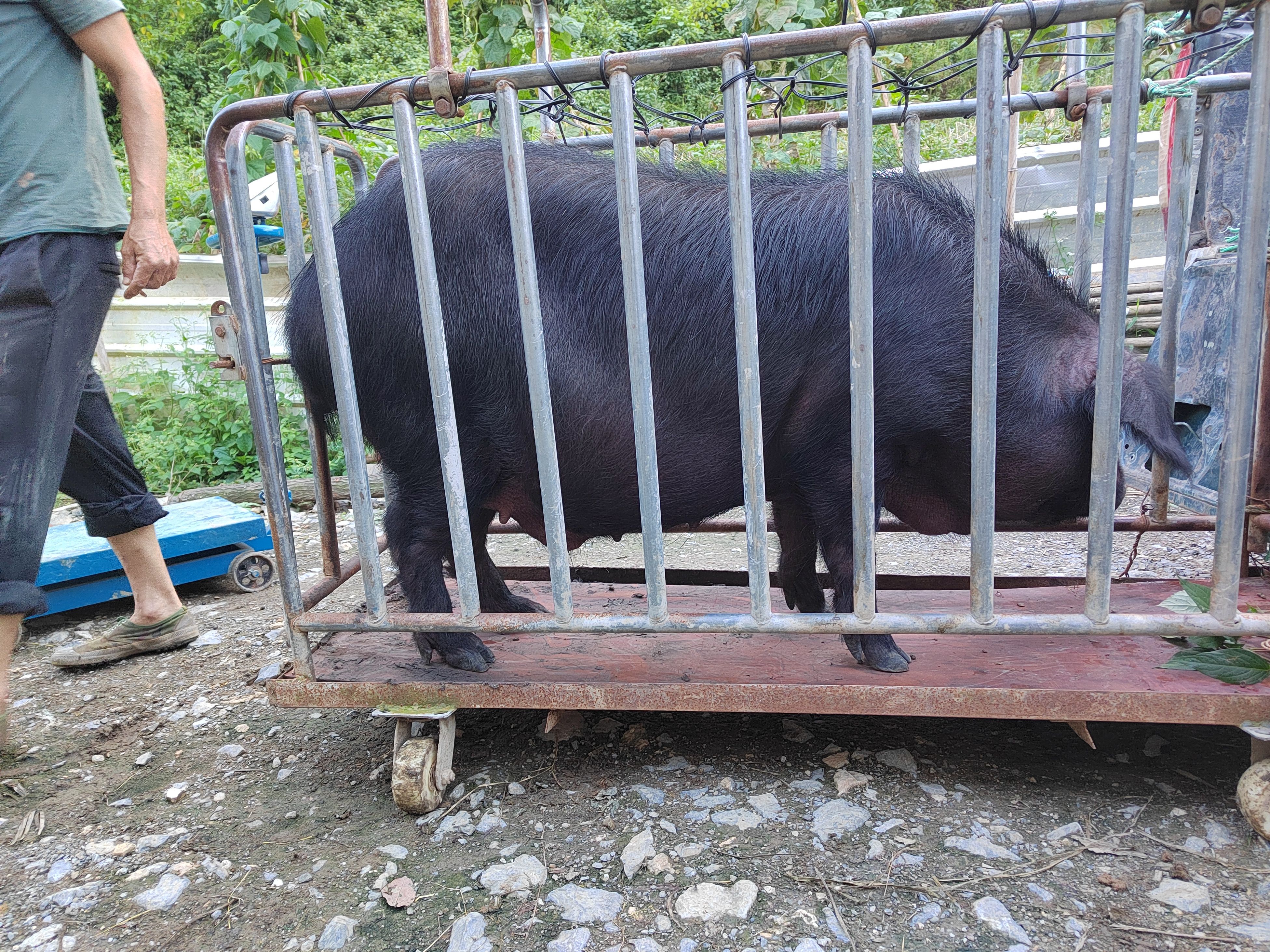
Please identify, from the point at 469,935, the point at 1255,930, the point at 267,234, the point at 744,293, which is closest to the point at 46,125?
the point at 744,293

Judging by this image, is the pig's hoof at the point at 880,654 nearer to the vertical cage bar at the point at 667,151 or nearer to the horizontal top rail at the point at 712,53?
the horizontal top rail at the point at 712,53

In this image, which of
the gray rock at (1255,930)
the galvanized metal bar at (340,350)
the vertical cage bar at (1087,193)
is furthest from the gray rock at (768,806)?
the vertical cage bar at (1087,193)

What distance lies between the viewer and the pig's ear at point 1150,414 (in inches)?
78.2

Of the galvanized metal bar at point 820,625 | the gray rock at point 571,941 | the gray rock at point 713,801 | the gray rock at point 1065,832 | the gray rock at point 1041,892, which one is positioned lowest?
the gray rock at point 1041,892

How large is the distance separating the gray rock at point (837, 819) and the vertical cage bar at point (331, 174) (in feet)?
5.91

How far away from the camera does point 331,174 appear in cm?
228

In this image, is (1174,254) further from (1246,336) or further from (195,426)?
(195,426)

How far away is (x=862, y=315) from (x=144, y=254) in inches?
68.8

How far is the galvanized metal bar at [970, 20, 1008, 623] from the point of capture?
1615 mm

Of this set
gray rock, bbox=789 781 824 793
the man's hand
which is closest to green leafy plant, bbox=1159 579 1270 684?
gray rock, bbox=789 781 824 793

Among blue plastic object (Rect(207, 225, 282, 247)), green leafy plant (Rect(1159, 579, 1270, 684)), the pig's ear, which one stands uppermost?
blue plastic object (Rect(207, 225, 282, 247))

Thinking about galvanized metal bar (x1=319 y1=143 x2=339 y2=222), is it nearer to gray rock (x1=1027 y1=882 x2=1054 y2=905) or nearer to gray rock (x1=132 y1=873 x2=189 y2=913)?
gray rock (x1=132 y1=873 x2=189 y2=913)

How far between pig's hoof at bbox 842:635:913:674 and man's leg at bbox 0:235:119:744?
2030 millimetres

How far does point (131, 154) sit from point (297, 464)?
3.97m
